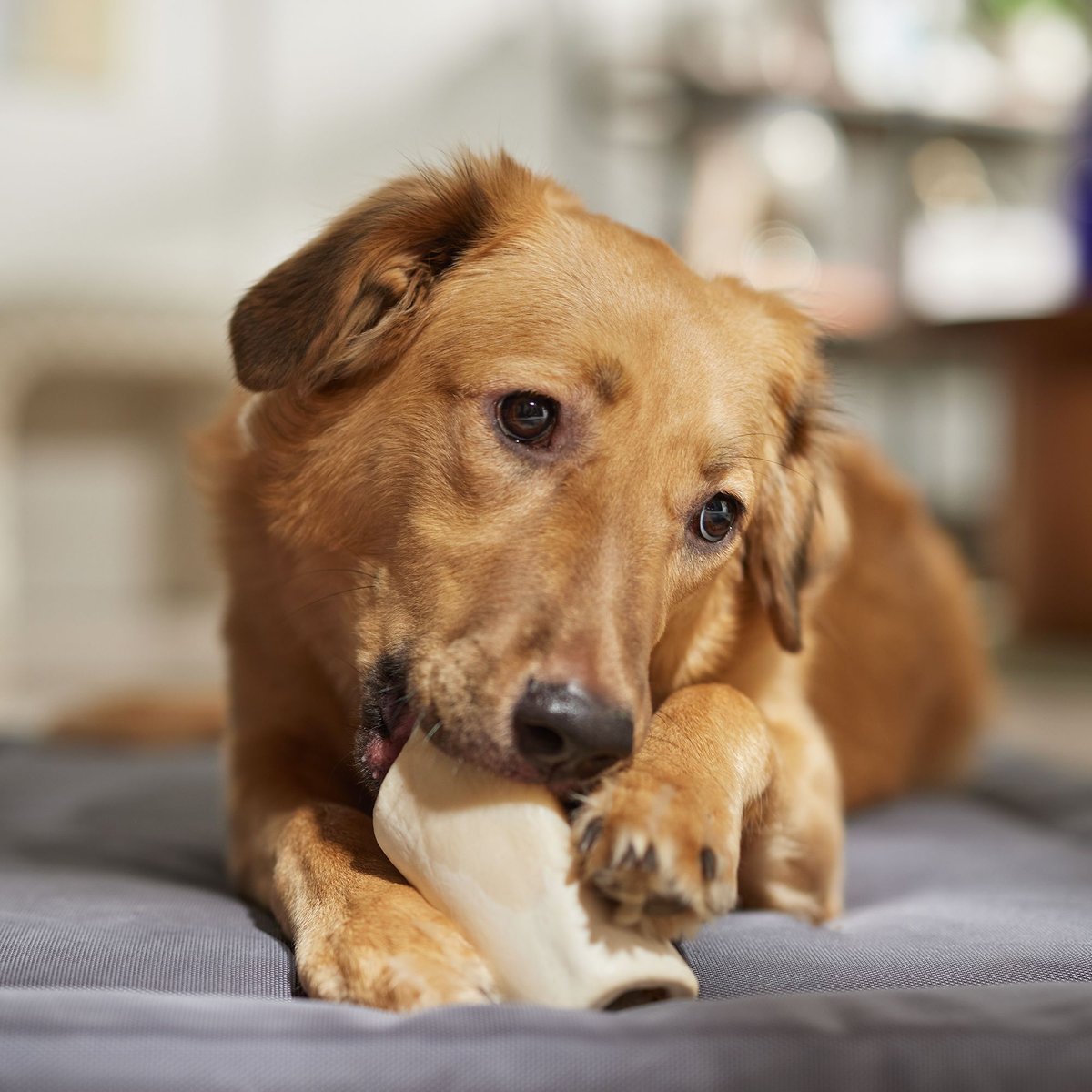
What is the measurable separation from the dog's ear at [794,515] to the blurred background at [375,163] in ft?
14.6

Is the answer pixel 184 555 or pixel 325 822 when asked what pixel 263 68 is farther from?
pixel 325 822

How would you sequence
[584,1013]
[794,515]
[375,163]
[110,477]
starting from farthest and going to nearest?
[375,163]
[110,477]
[794,515]
[584,1013]

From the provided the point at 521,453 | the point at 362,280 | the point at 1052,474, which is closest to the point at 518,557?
the point at 521,453

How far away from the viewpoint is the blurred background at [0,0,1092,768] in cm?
645

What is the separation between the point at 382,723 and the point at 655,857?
1.34 ft

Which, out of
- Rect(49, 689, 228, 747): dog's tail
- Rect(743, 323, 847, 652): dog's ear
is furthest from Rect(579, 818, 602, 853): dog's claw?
Rect(49, 689, 228, 747): dog's tail

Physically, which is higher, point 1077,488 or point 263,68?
point 263,68

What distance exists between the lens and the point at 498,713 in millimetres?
1242

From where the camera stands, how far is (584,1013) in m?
1.09

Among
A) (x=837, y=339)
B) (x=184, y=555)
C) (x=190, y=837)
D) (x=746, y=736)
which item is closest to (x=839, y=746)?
(x=837, y=339)

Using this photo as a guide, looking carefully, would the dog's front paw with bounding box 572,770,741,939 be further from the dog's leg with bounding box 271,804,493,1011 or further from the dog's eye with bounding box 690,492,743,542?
the dog's eye with bounding box 690,492,743,542

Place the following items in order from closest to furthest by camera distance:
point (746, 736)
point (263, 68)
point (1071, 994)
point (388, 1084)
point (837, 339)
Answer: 1. point (388, 1084)
2. point (1071, 994)
3. point (746, 736)
4. point (837, 339)
5. point (263, 68)

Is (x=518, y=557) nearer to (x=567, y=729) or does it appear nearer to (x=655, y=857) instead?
(x=567, y=729)

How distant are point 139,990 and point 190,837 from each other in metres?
0.94
